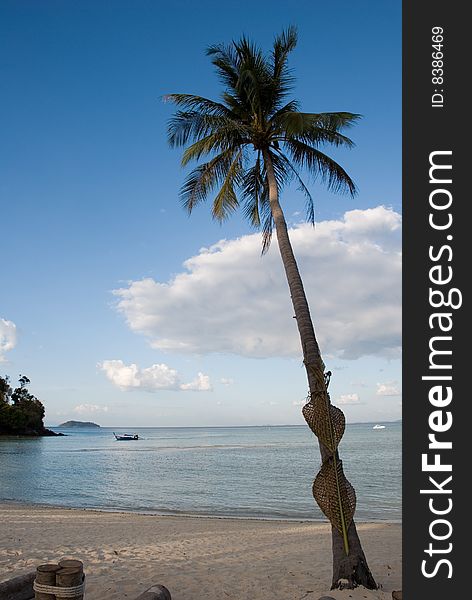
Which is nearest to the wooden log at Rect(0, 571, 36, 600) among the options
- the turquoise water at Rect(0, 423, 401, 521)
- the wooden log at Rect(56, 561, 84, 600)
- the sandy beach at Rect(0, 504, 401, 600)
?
the wooden log at Rect(56, 561, 84, 600)

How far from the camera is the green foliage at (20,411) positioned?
355ft

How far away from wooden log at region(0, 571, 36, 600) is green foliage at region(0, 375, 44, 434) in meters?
110

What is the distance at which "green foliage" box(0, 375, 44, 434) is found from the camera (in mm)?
108188

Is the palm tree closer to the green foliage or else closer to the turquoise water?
the turquoise water

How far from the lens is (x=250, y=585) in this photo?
866 centimetres

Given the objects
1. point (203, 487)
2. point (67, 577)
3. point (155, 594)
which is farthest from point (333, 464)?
point (203, 487)

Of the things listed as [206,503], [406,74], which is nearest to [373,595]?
[406,74]

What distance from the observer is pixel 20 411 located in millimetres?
111875

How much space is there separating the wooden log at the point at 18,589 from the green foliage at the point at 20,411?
361 ft

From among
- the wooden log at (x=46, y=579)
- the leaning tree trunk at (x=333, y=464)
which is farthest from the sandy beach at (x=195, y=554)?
the wooden log at (x=46, y=579)

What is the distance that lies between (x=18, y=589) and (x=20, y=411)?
4534 inches

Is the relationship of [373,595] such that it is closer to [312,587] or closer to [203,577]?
[312,587]

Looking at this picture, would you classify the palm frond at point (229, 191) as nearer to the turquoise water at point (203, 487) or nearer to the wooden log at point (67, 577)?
the wooden log at point (67, 577)

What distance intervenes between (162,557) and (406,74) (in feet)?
33.4
